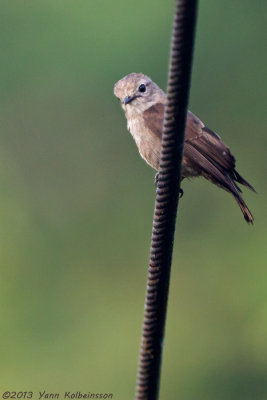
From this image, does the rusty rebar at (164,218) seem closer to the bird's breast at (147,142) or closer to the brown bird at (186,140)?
the brown bird at (186,140)

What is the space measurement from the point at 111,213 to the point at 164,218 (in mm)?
10152

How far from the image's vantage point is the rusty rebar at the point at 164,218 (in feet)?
11.7

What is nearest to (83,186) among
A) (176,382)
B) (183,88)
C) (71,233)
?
(71,233)

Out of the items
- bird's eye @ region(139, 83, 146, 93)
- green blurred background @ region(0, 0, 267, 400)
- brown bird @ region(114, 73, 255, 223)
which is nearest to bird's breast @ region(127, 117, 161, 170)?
brown bird @ region(114, 73, 255, 223)

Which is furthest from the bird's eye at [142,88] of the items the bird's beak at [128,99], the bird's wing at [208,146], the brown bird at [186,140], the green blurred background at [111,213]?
the green blurred background at [111,213]

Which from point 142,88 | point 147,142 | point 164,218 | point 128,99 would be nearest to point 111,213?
point 142,88

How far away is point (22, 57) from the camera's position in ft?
51.4

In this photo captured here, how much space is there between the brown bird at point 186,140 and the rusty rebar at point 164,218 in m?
1.91

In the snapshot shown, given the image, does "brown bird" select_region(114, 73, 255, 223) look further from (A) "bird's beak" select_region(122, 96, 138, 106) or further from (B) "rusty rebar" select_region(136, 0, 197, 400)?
(B) "rusty rebar" select_region(136, 0, 197, 400)

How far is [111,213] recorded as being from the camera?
14.2 m

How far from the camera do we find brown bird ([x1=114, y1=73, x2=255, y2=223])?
6.23 metres

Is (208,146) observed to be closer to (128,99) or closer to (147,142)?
(147,142)

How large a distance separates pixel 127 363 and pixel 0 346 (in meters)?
1.92

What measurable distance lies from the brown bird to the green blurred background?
16.1 feet
